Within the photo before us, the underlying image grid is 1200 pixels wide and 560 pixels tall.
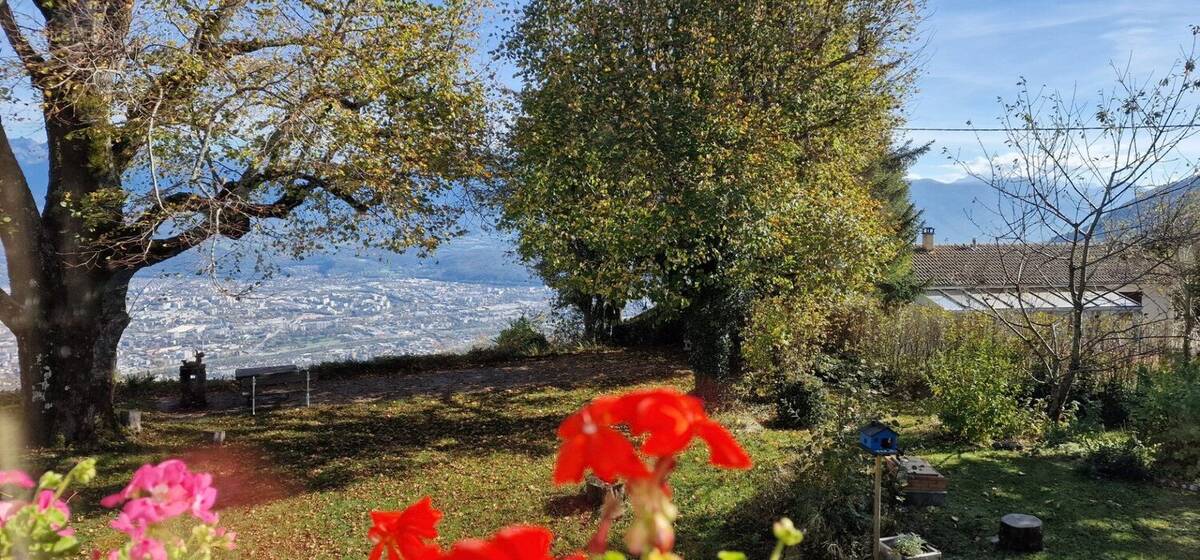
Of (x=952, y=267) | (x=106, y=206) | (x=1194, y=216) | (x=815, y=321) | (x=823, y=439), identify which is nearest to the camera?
(x=823, y=439)

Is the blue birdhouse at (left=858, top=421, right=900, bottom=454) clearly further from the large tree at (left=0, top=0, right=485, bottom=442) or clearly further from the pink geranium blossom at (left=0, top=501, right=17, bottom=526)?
the large tree at (left=0, top=0, right=485, bottom=442)

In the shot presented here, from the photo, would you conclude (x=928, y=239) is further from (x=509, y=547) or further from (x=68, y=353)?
(x=509, y=547)

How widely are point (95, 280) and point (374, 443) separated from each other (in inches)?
148

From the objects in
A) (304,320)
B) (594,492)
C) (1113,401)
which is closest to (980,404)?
(1113,401)

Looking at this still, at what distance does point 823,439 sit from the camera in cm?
649

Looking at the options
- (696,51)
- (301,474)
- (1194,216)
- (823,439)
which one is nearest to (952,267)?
(1194,216)

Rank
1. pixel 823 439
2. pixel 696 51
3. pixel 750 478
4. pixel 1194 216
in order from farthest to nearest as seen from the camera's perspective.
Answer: pixel 1194 216
pixel 696 51
pixel 750 478
pixel 823 439

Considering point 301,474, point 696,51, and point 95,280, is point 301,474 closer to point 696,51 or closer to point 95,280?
point 95,280

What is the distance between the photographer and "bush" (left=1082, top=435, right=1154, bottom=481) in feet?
23.8

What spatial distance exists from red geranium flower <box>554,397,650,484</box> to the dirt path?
1179 cm

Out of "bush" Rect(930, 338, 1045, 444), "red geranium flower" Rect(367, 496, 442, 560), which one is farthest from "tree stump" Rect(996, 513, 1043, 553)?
"red geranium flower" Rect(367, 496, 442, 560)

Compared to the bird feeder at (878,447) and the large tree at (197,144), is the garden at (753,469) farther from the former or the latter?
the large tree at (197,144)

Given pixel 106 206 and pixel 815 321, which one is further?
pixel 815 321

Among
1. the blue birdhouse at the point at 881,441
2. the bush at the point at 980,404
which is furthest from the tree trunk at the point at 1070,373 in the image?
the blue birdhouse at the point at 881,441
